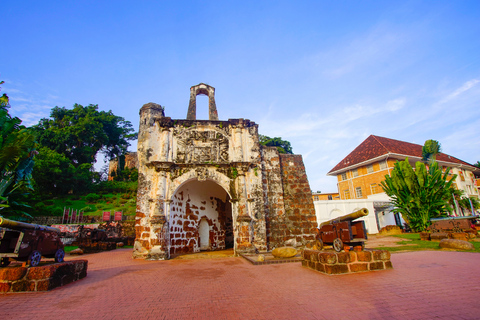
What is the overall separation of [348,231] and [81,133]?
135 feet

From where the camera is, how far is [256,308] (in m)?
3.89

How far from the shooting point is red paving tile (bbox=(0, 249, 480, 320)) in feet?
11.8

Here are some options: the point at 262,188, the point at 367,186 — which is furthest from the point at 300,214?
the point at 367,186

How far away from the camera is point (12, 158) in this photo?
1557cm

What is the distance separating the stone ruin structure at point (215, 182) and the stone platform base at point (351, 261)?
4.99 m

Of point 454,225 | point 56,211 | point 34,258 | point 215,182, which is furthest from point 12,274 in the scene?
point 56,211

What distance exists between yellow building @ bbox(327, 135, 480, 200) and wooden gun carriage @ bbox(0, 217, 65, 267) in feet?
95.9

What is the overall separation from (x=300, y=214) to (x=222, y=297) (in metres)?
8.53

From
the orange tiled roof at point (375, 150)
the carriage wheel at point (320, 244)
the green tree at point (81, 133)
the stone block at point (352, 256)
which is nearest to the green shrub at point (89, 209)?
the green tree at point (81, 133)

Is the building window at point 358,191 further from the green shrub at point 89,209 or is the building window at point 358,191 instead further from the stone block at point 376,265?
the green shrub at point 89,209

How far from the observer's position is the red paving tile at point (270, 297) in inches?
142

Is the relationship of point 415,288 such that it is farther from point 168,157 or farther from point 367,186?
point 367,186

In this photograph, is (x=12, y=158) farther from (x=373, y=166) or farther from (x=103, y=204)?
(x=373, y=166)

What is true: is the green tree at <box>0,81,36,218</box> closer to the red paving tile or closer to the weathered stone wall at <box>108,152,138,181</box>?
the red paving tile
